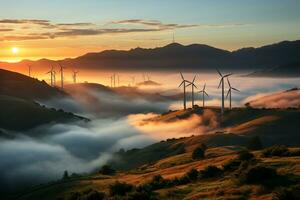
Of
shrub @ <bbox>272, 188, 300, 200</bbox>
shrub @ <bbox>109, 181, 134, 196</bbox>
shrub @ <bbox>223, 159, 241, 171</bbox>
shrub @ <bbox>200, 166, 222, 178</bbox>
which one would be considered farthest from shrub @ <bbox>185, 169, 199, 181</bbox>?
shrub @ <bbox>272, 188, 300, 200</bbox>

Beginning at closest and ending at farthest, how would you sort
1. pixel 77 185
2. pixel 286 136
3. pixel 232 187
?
pixel 232 187 → pixel 77 185 → pixel 286 136

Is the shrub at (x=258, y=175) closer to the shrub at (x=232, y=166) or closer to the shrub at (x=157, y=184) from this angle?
the shrub at (x=232, y=166)

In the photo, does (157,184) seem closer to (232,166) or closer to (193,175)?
(193,175)

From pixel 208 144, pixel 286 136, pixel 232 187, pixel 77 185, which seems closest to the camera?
pixel 232 187

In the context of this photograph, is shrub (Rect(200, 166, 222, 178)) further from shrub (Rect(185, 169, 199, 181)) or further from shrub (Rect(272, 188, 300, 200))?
shrub (Rect(272, 188, 300, 200))

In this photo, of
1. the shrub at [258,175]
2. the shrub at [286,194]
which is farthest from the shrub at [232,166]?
the shrub at [286,194]

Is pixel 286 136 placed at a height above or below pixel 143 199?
below

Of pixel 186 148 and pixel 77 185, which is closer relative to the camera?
pixel 77 185

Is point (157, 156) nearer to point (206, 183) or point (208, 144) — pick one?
point (208, 144)

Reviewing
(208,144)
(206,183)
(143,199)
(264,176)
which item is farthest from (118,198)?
(208,144)
